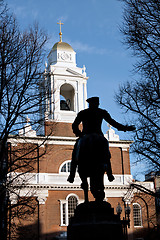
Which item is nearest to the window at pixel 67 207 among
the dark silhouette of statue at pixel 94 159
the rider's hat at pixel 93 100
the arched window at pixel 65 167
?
the arched window at pixel 65 167

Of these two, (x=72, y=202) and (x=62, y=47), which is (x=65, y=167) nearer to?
(x=72, y=202)

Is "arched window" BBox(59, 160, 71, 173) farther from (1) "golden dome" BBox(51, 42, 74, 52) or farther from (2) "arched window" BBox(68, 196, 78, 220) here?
(1) "golden dome" BBox(51, 42, 74, 52)

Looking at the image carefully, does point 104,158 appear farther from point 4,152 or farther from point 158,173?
point 158,173

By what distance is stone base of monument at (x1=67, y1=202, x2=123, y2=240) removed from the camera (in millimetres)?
7055

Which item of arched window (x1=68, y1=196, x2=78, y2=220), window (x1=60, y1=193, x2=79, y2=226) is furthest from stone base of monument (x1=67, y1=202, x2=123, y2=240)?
arched window (x1=68, y1=196, x2=78, y2=220)

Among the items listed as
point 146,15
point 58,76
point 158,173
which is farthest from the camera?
point 58,76

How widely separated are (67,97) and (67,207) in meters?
10.7

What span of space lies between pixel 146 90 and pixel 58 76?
2211 cm

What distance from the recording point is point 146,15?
12.5 meters

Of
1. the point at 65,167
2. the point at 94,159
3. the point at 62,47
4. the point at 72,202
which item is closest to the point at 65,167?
the point at 65,167

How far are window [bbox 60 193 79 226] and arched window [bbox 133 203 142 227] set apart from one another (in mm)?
6093

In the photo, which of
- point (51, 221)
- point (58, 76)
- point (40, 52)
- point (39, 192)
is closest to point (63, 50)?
point (58, 76)

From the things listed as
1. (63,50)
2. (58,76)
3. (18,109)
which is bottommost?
(18,109)

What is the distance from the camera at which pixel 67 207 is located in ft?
105
